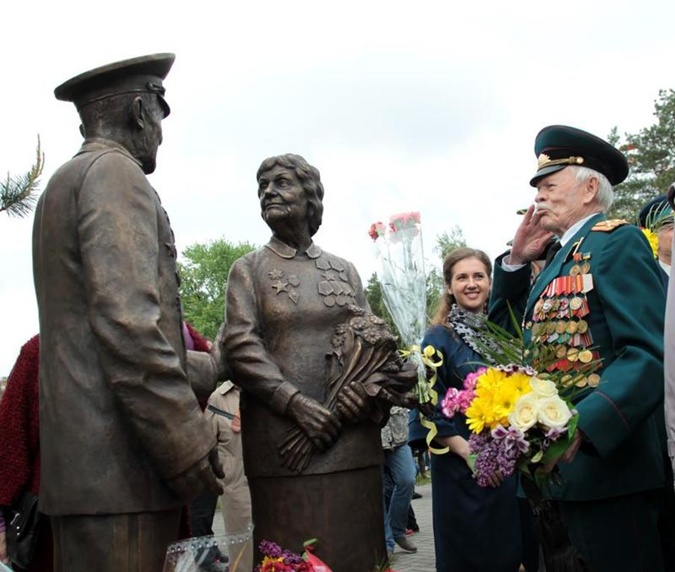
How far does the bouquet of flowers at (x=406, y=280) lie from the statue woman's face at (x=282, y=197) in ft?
2.10

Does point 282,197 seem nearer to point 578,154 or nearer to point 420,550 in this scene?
point 578,154

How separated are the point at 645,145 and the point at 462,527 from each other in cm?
3222

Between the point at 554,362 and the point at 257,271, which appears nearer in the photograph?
the point at 554,362

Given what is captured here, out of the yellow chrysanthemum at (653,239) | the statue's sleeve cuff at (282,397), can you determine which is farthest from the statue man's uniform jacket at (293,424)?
the yellow chrysanthemum at (653,239)

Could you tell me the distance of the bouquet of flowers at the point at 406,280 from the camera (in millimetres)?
4410

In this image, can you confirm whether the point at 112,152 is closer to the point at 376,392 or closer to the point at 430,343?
the point at 376,392

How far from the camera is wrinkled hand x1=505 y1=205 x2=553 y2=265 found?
410 centimetres

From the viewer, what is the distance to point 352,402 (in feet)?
11.9

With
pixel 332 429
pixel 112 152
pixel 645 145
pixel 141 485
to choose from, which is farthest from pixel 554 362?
pixel 645 145

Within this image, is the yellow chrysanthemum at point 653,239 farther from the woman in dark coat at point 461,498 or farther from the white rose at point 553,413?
the white rose at point 553,413

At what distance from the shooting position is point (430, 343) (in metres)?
4.91

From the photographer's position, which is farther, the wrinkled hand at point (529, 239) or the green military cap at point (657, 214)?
the green military cap at point (657, 214)

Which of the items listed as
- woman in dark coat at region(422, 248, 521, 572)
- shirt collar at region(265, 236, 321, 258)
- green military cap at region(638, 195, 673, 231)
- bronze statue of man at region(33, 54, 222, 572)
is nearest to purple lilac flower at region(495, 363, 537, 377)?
bronze statue of man at region(33, 54, 222, 572)

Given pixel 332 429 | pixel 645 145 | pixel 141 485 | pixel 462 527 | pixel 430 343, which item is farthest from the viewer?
pixel 645 145
